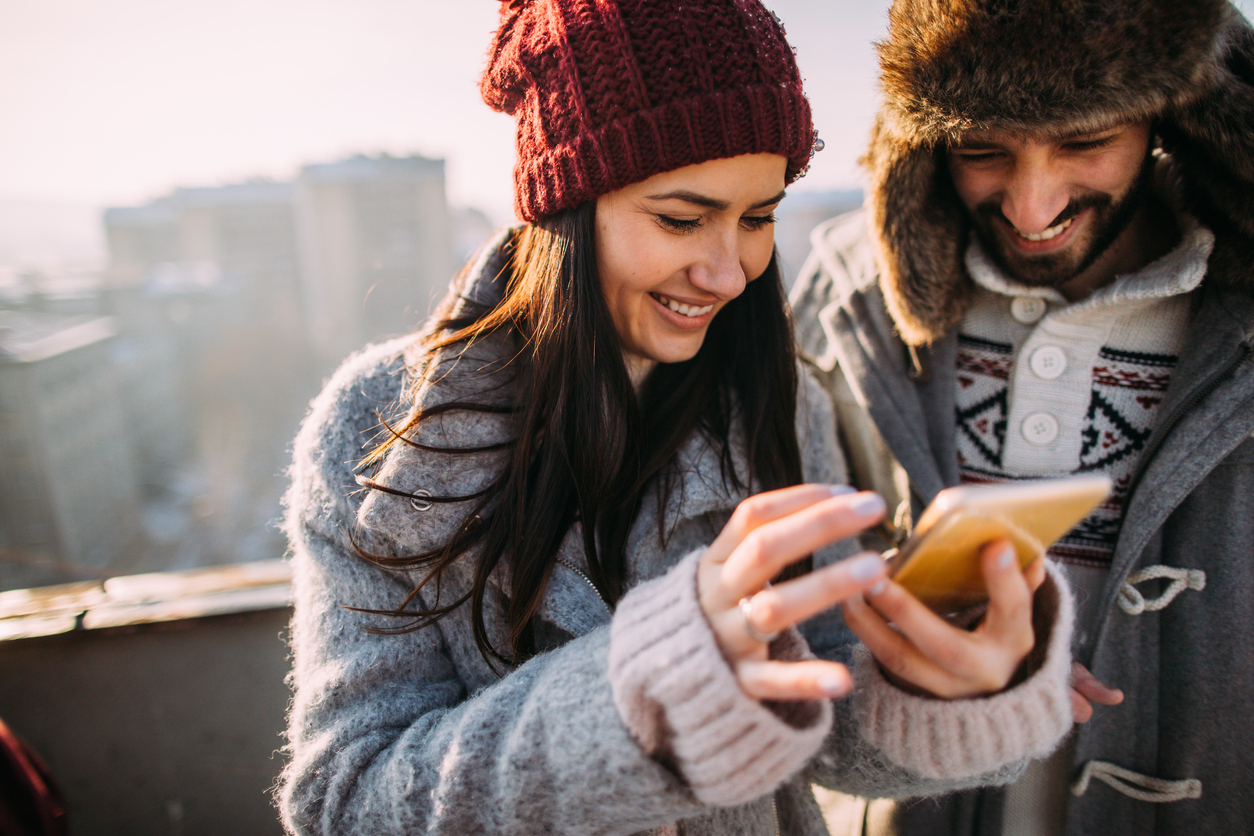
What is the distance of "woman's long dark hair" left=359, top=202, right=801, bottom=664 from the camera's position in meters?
1.18

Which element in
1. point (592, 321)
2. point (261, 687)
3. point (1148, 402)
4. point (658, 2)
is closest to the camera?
point (658, 2)

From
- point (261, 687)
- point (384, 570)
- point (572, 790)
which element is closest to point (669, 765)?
point (572, 790)

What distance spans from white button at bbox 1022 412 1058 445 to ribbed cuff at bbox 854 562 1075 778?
673 mm

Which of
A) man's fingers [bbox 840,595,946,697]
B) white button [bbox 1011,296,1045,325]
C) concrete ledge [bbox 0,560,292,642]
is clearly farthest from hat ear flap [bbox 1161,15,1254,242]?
concrete ledge [bbox 0,560,292,642]

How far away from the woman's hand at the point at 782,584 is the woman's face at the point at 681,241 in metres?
0.65

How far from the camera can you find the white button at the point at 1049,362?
1446 millimetres

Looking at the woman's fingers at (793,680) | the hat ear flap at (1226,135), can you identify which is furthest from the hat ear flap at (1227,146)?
the woman's fingers at (793,680)

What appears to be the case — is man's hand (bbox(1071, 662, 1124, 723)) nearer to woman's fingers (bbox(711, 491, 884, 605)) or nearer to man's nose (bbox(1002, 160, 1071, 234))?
woman's fingers (bbox(711, 491, 884, 605))

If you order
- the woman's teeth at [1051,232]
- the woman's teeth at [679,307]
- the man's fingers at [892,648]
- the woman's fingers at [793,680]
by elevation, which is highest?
the woman's teeth at [1051,232]

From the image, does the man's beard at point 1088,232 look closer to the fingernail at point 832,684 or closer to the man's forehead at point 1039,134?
the man's forehead at point 1039,134

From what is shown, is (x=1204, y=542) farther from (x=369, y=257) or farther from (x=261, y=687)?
(x=369, y=257)

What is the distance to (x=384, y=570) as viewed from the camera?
1179 millimetres

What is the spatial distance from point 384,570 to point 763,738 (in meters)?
0.80

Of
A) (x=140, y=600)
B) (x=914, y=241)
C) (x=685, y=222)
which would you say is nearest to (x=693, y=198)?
(x=685, y=222)
